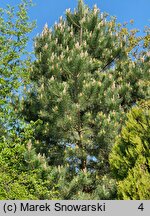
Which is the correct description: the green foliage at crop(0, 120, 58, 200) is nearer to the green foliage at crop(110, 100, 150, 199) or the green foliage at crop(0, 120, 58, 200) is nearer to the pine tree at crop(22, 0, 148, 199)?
the pine tree at crop(22, 0, 148, 199)

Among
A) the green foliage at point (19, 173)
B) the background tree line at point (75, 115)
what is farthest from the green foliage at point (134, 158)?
the green foliage at point (19, 173)

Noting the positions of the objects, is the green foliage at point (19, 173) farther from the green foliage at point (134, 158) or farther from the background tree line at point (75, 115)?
the green foliage at point (134, 158)

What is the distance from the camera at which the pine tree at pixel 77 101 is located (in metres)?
13.5

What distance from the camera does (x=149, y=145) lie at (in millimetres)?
10805

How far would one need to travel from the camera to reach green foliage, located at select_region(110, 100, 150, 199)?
1005 cm

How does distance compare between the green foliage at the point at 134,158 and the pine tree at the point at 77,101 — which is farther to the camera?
the pine tree at the point at 77,101

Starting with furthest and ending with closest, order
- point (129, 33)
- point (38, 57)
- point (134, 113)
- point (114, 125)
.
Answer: point (129, 33)
point (38, 57)
point (114, 125)
point (134, 113)

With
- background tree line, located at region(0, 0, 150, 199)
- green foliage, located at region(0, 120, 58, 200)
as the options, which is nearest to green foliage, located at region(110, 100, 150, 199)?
background tree line, located at region(0, 0, 150, 199)

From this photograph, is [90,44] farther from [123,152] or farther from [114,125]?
[123,152]

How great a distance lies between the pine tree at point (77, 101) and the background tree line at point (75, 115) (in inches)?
1.4

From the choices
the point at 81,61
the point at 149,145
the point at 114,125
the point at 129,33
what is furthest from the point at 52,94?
the point at 129,33

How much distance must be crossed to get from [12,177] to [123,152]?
340cm

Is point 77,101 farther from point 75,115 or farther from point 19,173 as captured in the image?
point 19,173

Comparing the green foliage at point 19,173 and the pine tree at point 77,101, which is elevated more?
the pine tree at point 77,101
